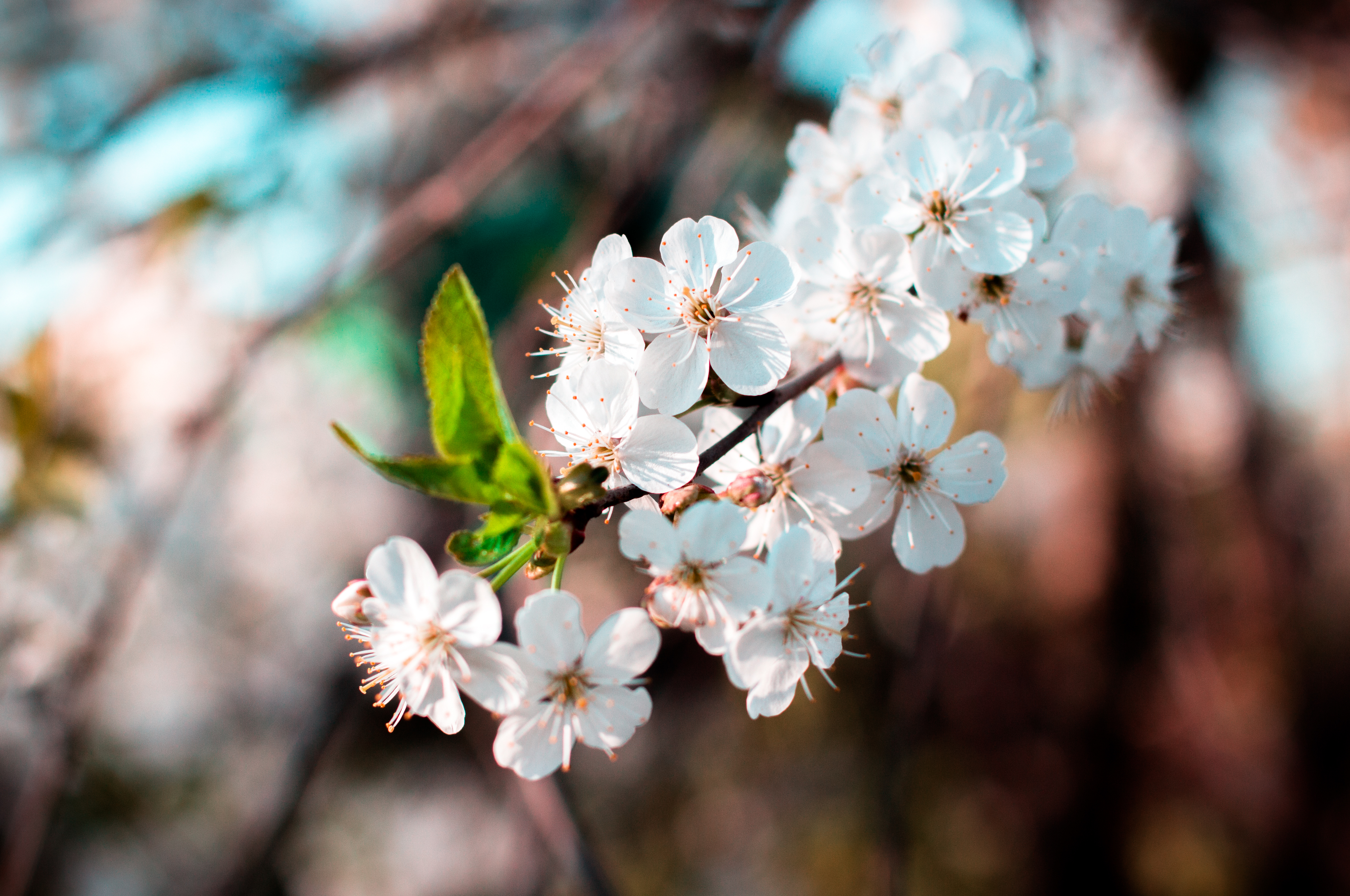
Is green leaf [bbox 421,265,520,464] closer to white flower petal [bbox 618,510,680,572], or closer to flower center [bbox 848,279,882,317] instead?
white flower petal [bbox 618,510,680,572]

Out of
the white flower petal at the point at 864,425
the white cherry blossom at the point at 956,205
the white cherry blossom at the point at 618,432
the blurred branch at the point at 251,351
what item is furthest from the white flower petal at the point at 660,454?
the blurred branch at the point at 251,351

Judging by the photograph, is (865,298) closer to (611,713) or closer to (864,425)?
(864,425)

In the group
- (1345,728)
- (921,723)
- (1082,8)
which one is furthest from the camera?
(1345,728)

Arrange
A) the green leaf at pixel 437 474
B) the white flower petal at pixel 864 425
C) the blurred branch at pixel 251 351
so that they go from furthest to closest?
the blurred branch at pixel 251 351 → the white flower petal at pixel 864 425 → the green leaf at pixel 437 474

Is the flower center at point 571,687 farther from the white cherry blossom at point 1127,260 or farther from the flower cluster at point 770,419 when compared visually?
the white cherry blossom at point 1127,260

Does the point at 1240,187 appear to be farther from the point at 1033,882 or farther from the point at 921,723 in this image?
the point at 1033,882

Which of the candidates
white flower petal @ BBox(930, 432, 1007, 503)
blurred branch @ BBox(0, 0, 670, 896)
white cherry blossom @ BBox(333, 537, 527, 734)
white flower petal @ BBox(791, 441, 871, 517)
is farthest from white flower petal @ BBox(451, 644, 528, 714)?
blurred branch @ BBox(0, 0, 670, 896)

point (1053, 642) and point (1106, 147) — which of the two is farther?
point (1053, 642)

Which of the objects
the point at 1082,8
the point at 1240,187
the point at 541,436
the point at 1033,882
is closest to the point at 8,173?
the point at 541,436
